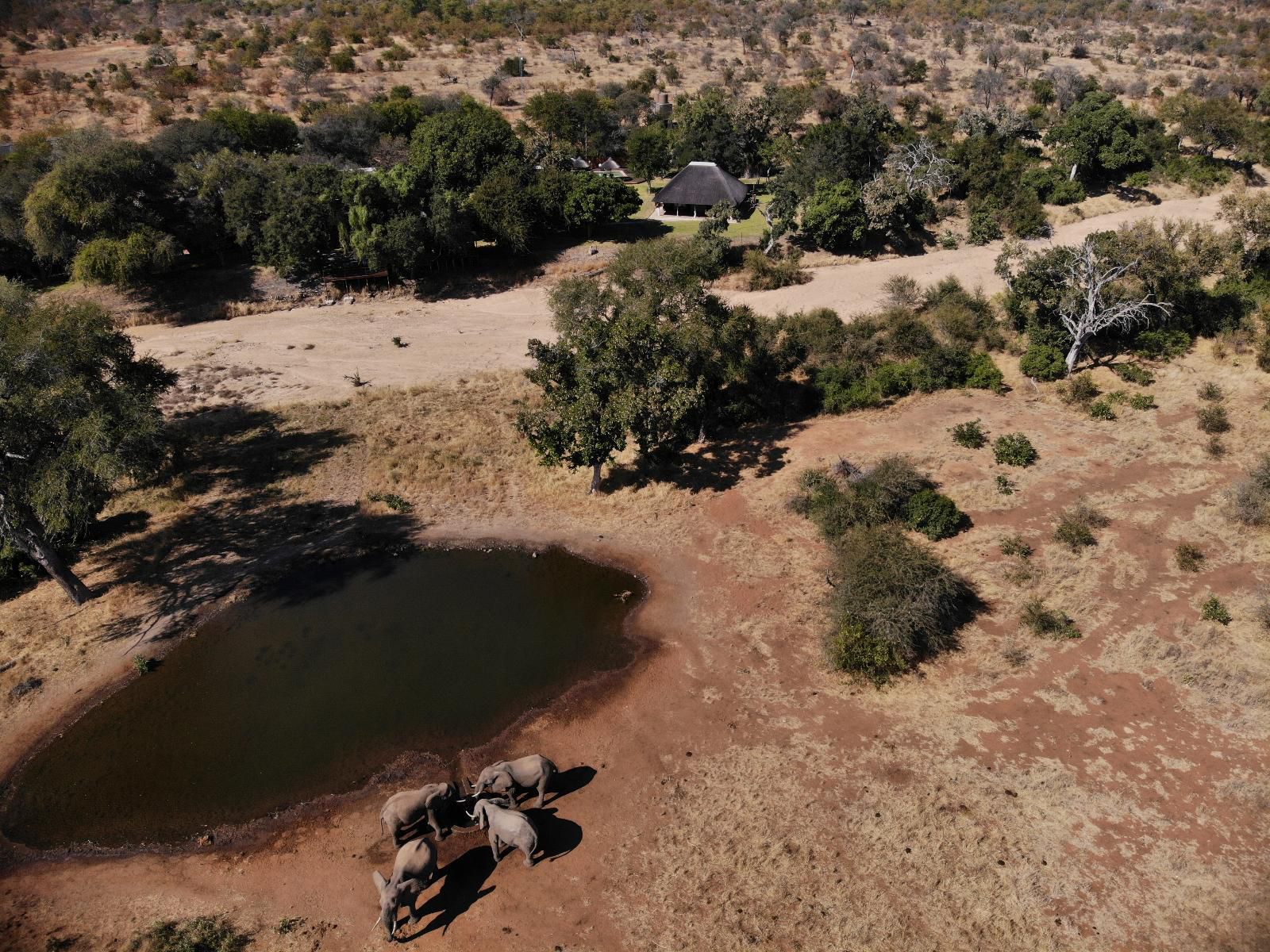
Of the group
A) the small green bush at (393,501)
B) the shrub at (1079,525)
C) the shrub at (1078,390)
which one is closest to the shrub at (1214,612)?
the shrub at (1079,525)

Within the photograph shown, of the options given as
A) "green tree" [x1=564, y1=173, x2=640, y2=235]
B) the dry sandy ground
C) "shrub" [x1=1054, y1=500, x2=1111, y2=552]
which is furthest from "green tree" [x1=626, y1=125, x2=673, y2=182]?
"shrub" [x1=1054, y1=500, x2=1111, y2=552]

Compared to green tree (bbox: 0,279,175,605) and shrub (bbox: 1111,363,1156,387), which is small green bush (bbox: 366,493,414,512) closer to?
green tree (bbox: 0,279,175,605)

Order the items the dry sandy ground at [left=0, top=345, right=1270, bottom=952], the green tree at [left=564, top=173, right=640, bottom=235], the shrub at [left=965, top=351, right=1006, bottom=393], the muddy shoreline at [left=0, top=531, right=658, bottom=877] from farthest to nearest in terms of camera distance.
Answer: the green tree at [left=564, top=173, right=640, bottom=235], the shrub at [left=965, top=351, right=1006, bottom=393], the muddy shoreline at [left=0, top=531, right=658, bottom=877], the dry sandy ground at [left=0, top=345, right=1270, bottom=952]

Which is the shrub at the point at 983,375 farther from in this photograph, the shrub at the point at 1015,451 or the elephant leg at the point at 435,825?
the elephant leg at the point at 435,825

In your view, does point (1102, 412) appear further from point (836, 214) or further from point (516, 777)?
point (516, 777)

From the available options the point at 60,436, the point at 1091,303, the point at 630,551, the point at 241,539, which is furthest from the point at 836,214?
the point at 60,436

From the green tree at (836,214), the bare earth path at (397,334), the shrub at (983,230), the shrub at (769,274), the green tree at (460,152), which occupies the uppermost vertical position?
the green tree at (460,152)
